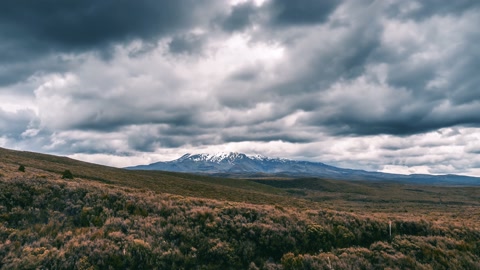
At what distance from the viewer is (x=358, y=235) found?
738 inches

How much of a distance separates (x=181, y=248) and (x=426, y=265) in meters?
12.9

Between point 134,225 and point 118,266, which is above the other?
point 134,225

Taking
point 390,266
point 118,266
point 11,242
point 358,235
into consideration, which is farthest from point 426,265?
point 11,242

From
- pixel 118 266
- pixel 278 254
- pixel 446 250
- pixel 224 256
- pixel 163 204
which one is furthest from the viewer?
pixel 163 204

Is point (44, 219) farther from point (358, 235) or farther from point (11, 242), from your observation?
point (358, 235)

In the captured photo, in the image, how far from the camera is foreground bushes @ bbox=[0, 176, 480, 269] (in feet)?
46.9

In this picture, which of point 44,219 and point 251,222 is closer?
point 44,219

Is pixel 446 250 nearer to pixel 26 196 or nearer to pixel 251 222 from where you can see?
pixel 251 222

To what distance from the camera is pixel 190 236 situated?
1634cm

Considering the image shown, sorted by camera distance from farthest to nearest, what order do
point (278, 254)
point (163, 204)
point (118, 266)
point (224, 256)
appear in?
point (163, 204), point (278, 254), point (224, 256), point (118, 266)

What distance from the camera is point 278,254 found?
642 inches

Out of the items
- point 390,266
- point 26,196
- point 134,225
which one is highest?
point 26,196

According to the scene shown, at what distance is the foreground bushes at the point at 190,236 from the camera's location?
563 inches

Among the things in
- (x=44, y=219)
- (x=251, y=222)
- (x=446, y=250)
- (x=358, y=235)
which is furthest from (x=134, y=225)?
(x=446, y=250)
